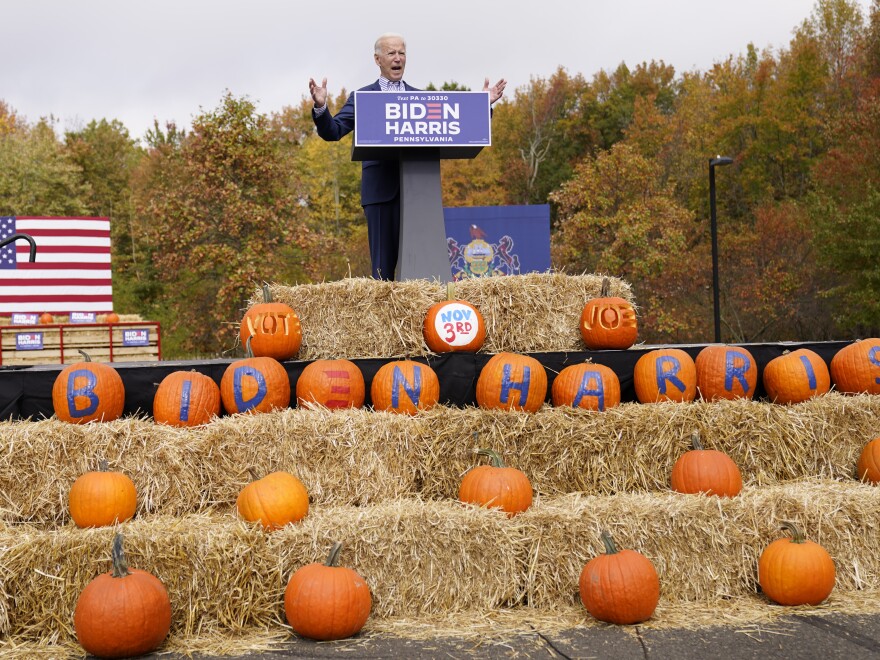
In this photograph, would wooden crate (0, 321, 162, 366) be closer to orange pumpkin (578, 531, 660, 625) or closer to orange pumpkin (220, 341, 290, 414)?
orange pumpkin (220, 341, 290, 414)

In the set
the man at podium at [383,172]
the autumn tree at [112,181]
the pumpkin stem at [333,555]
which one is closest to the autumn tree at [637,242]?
the man at podium at [383,172]

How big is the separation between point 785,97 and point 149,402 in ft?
94.2

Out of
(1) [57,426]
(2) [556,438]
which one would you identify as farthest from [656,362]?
(1) [57,426]

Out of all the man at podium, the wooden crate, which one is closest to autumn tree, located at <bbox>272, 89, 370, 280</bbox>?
the wooden crate

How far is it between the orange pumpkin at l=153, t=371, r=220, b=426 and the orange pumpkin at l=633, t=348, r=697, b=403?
2.76 meters

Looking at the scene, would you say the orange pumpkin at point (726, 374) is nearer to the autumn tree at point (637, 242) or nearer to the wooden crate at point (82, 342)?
the wooden crate at point (82, 342)

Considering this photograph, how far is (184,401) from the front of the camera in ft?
16.6

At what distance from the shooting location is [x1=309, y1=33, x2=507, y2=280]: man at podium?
6.84 meters

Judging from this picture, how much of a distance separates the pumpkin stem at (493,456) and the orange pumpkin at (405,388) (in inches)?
20.1

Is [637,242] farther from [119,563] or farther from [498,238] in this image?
[119,563]

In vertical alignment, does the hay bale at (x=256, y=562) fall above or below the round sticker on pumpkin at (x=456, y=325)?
below

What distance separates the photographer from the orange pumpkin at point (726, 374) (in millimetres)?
5527

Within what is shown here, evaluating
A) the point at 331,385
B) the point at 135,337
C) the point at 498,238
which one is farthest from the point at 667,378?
the point at 135,337

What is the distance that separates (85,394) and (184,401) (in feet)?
1.87
